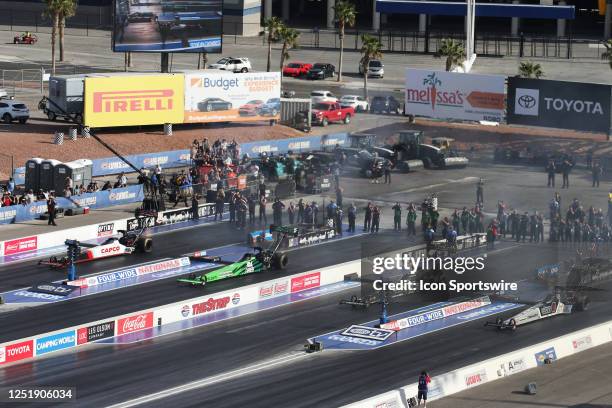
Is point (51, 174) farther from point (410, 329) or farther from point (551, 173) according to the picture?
point (551, 173)

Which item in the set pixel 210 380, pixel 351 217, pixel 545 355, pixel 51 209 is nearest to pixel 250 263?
pixel 351 217

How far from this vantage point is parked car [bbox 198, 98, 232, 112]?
75.3 metres

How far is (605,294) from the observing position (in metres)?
46.3

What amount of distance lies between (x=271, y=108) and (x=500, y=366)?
4353 cm

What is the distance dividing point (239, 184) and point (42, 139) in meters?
13.4

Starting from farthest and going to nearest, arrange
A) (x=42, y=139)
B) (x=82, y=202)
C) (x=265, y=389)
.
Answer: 1. (x=42, y=139)
2. (x=82, y=202)
3. (x=265, y=389)

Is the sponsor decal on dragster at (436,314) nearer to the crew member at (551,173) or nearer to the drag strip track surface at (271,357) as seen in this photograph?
the drag strip track surface at (271,357)

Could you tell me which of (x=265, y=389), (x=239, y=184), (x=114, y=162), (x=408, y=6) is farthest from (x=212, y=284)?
(x=408, y=6)

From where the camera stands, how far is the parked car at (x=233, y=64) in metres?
95.5

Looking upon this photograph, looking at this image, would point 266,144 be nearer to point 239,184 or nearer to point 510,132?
point 239,184

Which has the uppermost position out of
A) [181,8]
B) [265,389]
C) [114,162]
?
[181,8]

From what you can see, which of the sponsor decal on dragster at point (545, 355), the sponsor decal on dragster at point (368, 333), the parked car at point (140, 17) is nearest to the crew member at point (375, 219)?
the sponsor decal on dragster at point (368, 333)

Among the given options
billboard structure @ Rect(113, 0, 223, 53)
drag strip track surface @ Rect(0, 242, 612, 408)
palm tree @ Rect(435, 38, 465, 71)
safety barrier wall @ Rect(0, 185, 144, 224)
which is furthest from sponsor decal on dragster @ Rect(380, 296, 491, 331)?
palm tree @ Rect(435, 38, 465, 71)

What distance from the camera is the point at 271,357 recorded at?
39156 mm
